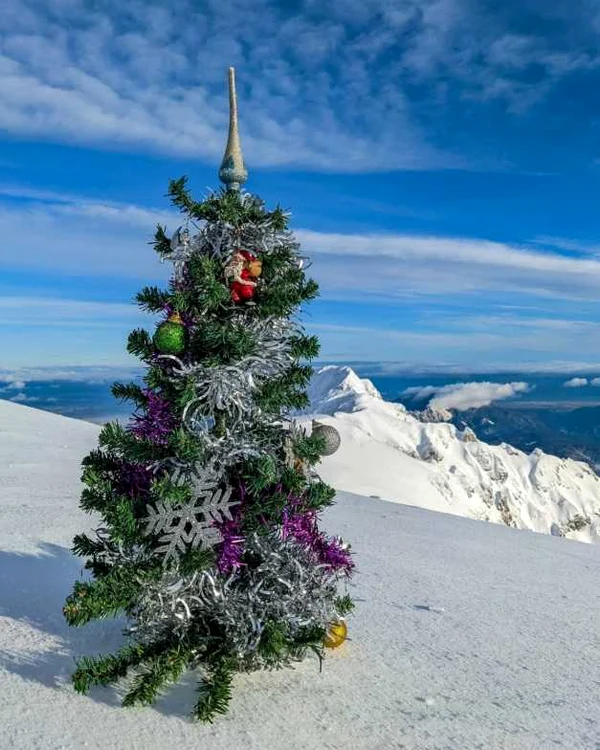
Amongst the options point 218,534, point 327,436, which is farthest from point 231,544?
point 327,436

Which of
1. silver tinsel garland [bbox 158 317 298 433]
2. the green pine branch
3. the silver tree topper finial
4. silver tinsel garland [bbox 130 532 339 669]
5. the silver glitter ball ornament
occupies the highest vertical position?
the silver tree topper finial

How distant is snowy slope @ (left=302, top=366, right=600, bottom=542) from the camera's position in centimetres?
2820

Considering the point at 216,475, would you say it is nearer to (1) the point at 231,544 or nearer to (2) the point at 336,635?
(1) the point at 231,544

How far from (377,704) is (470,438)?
7167 cm

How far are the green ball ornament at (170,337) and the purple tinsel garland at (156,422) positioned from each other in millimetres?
301

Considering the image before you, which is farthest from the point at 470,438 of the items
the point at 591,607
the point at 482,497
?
the point at 591,607

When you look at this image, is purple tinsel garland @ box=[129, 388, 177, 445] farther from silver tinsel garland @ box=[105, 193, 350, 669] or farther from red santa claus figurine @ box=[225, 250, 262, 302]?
red santa claus figurine @ box=[225, 250, 262, 302]

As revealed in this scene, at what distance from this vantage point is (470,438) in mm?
72875

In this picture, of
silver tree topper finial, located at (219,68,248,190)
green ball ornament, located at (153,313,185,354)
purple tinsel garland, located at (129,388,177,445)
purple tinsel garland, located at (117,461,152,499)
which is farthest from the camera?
silver tree topper finial, located at (219,68,248,190)

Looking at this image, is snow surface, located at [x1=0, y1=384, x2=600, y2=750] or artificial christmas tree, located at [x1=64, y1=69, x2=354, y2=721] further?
artificial christmas tree, located at [x1=64, y1=69, x2=354, y2=721]

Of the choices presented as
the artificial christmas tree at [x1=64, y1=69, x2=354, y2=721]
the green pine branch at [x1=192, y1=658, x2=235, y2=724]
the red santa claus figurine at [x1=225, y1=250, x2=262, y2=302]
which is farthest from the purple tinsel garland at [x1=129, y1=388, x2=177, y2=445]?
the green pine branch at [x1=192, y1=658, x2=235, y2=724]

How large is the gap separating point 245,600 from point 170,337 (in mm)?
1621

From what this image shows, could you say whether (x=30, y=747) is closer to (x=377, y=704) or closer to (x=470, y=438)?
(x=377, y=704)

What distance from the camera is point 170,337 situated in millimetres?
3758
